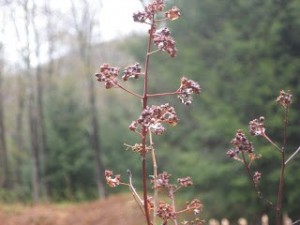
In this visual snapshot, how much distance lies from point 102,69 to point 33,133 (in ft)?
60.8

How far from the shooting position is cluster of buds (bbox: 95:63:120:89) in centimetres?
95

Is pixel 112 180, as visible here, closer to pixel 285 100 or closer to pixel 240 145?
pixel 240 145

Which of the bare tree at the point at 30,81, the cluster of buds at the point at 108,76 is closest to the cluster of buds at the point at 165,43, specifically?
the cluster of buds at the point at 108,76

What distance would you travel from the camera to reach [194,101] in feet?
39.4

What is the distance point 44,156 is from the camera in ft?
63.6

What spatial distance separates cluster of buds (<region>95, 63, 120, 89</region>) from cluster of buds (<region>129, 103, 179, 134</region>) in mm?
114

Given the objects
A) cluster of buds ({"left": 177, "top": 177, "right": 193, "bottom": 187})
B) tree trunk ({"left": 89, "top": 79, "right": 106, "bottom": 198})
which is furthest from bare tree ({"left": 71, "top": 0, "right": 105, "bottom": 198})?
cluster of buds ({"left": 177, "top": 177, "right": 193, "bottom": 187})

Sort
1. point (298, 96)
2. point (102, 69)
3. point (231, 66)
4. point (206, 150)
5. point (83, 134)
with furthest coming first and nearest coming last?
point (83, 134)
point (206, 150)
point (231, 66)
point (298, 96)
point (102, 69)

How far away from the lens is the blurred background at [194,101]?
9.78m

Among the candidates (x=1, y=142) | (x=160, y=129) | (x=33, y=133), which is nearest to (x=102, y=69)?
(x=160, y=129)

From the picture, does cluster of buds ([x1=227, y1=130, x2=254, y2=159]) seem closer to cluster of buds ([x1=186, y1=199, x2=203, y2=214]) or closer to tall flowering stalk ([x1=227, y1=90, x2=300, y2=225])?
tall flowering stalk ([x1=227, y1=90, x2=300, y2=225])

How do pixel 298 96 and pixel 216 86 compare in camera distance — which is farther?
pixel 216 86

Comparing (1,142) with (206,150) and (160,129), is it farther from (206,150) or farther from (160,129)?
(160,129)

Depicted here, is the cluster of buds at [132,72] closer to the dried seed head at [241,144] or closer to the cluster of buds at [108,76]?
the cluster of buds at [108,76]
